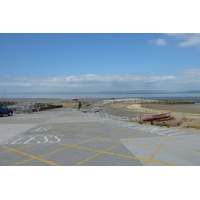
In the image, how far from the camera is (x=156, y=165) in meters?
6.02

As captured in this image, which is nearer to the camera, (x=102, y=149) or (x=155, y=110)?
(x=102, y=149)

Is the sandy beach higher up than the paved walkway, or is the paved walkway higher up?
the paved walkway

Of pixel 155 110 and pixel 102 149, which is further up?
pixel 102 149

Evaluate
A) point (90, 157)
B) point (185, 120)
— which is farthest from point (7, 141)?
point (185, 120)

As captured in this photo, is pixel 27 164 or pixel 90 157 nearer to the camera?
pixel 27 164

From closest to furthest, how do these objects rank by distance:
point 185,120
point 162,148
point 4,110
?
point 162,148 → point 185,120 → point 4,110

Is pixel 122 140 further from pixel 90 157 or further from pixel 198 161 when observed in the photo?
pixel 198 161

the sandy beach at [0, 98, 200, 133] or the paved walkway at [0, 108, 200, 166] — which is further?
the sandy beach at [0, 98, 200, 133]

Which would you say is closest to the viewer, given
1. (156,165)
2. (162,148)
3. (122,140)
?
(156,165)

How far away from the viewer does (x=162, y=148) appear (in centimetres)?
790

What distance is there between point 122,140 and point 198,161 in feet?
12.5

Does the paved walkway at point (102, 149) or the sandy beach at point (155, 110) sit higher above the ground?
the paved walkway at point (102, 149)

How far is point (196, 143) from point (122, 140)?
349 cm

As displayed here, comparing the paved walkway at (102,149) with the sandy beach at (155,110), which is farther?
the sandy beach at (155,110)
